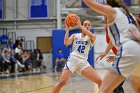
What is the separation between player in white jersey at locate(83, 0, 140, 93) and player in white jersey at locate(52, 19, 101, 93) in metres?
2.59

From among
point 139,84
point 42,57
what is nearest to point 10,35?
point 42,57

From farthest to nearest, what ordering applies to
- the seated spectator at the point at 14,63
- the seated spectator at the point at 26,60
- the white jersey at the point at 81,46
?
1. the seated spectator at the point at 26,60
2. the seated spectator at the point at 14,63
3. the white jersey at the point at 81,46

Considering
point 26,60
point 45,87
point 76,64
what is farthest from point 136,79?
point 26,60

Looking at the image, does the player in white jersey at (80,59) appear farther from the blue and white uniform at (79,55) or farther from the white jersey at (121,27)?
the white jersey at (121,27)

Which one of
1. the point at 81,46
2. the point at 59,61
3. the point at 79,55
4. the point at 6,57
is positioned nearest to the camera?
the point at 79,55

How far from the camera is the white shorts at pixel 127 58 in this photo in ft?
12.6

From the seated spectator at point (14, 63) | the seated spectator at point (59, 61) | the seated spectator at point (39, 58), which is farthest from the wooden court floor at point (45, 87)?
the seated spectator at point (39, 58)

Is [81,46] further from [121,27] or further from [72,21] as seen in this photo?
[121,27]

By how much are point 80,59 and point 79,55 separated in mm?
129

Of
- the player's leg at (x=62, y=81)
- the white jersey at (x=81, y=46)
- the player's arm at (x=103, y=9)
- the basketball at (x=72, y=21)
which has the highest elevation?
the player's arm at (x=103, y=9)

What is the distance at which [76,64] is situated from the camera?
6.85 metres

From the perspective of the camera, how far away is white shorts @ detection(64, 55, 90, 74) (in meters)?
6.77

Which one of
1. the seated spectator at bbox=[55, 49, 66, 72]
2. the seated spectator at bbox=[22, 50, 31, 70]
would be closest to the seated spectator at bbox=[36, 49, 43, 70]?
the seated spectator at bbox=[22, 50, 31, 70]

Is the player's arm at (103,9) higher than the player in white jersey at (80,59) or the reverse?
higher
